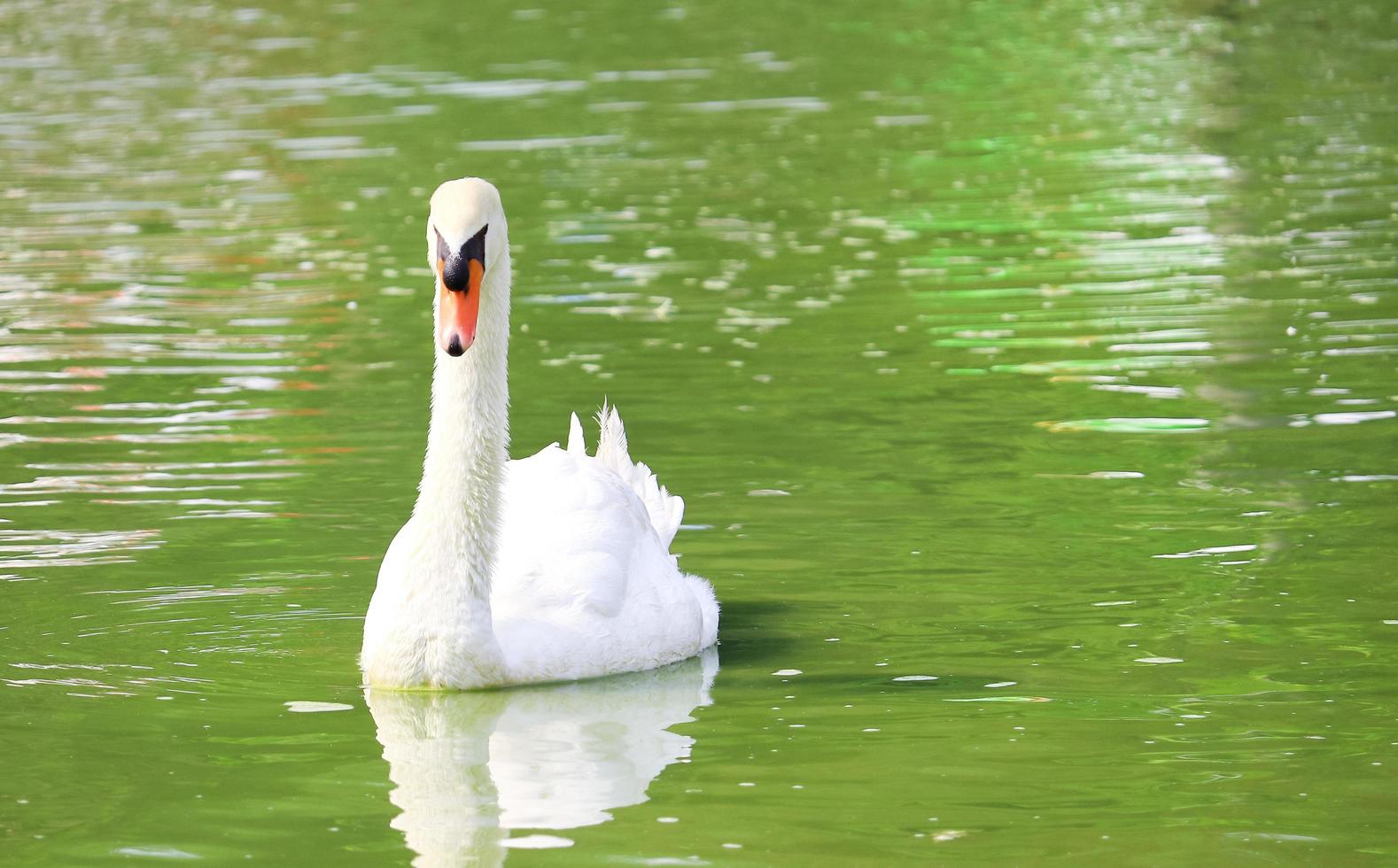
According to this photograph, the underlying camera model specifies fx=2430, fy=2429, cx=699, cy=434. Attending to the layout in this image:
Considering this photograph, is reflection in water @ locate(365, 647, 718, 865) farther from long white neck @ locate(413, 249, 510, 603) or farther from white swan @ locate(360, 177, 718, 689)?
long white neck @ locate(413, 249, 510, 603)

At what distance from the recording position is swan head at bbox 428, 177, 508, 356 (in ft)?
26.7

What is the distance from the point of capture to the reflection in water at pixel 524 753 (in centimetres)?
716

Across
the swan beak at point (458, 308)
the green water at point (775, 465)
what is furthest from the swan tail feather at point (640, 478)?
the swan beak at point (458, 308)

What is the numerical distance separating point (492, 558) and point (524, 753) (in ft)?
3.37

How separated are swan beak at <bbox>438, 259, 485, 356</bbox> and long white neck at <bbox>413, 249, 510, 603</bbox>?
0.43m

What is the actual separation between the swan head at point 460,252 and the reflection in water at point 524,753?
129 centimetres

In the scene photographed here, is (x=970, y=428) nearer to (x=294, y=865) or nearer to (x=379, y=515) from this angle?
(x=379, y=515)

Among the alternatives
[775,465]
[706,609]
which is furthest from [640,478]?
[775,465]

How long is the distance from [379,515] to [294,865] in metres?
4.60

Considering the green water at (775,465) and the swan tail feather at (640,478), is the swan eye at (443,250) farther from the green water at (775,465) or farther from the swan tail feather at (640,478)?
the swan tail feather at (640,478)

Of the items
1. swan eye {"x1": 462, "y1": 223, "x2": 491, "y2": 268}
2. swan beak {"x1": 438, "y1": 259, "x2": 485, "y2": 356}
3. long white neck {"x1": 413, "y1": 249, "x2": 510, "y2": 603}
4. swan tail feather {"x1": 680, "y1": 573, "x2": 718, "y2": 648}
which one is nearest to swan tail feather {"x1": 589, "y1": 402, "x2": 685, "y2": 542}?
swan tail feather {"x1": 680, "y1": 573, "x2": 718, "y2": 648}

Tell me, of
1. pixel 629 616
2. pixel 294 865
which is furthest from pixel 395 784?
pixel 629 616

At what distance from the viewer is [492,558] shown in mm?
8742

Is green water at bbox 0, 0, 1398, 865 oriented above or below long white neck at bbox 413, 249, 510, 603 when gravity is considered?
below
